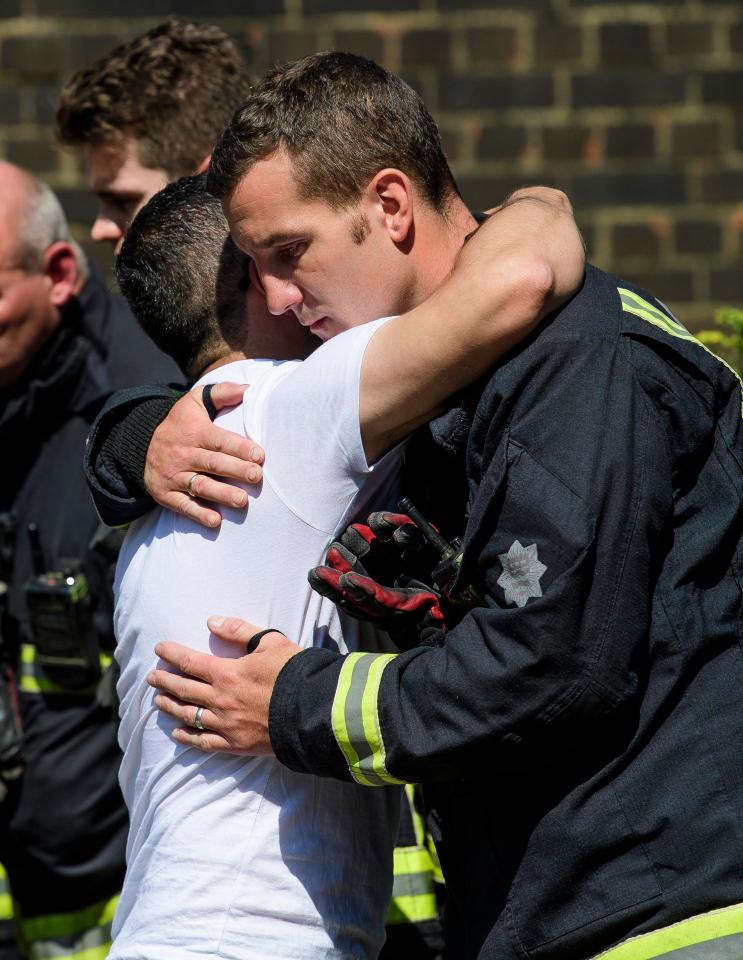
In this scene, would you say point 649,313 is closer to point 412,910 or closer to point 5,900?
point 412,910

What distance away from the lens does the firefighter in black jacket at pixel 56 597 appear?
11.5 feet

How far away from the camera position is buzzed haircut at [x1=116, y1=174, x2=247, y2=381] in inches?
89.3

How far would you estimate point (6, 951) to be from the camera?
11.4 feet

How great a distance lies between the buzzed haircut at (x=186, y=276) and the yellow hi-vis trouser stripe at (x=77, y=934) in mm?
1885

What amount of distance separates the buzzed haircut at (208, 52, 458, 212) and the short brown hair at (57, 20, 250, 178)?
1.36 m

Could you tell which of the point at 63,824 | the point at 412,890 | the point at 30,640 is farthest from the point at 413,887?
the point at 30,640

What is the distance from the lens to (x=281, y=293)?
2.14m

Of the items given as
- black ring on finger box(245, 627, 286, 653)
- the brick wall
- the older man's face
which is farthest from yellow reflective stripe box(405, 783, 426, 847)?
the brick wall

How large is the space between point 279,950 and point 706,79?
4127mm

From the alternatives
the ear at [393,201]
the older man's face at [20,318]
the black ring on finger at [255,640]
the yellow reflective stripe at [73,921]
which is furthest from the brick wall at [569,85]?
the black ring on finger at [255,640]

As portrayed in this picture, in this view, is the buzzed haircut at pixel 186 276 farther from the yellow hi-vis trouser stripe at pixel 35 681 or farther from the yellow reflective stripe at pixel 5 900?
the yellow reflective stripe at pixel 5 900

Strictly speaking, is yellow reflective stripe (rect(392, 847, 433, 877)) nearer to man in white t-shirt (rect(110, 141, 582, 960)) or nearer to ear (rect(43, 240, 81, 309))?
man in white t-shirt (rect(110, 141, 582, 960))

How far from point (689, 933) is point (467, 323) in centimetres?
88

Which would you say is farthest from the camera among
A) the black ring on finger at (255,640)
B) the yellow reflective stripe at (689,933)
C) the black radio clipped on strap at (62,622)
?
the black radio clipped on strap at (62,622)
